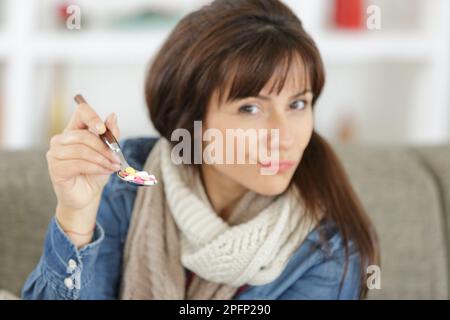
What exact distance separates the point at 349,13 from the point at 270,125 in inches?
57.3

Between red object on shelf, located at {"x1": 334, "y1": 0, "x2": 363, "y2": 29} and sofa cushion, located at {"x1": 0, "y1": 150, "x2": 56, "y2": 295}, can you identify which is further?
red object on shelf, located at {"x1": 334, "y1": 0, "x2": 363, "y2": 29}

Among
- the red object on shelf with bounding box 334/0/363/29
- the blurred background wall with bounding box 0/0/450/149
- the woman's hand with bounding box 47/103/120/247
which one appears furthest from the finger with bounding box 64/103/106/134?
the red object on shelf with bounding box 334/0/363/29

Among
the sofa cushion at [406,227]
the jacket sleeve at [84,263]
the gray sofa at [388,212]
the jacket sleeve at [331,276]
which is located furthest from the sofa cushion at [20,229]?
the sofa cushion at [406,227]

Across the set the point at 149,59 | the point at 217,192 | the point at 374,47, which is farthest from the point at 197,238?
the point at 374,47

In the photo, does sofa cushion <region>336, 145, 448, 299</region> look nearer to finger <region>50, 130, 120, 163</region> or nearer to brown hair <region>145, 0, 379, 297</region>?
brown hair <region>145, 0, 379, 297</region>

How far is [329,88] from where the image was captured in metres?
2.24

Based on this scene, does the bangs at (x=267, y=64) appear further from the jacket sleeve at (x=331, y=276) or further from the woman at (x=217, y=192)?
the jacket sleeve at (x=331, y=276)

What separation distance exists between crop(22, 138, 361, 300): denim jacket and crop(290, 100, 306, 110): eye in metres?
0.20

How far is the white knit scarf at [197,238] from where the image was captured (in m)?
0.89

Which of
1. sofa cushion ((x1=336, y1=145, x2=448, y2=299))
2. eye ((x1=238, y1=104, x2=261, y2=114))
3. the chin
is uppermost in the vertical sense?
eye ((x1=238, y1=104, x2=261, y2=114))

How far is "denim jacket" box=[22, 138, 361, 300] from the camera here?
0.89 meters

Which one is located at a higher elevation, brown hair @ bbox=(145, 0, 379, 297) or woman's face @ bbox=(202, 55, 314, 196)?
brown hair @ bbox=(145, 0, 379, 297)

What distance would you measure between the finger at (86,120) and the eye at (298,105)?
21 centimetres
